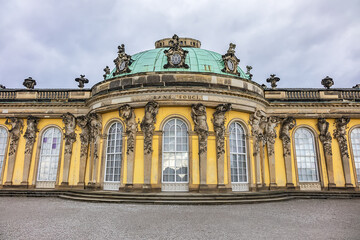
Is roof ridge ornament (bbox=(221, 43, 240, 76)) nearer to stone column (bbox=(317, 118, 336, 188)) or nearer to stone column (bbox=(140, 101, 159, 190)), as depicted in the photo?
stone column (bbox=(140, 101, 159, 190))

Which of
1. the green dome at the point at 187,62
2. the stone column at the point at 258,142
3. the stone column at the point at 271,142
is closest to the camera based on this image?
the stone column at the point at 258,142

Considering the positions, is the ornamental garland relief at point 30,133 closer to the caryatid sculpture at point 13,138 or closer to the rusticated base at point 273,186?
the caryatid sculpture at point 13,138

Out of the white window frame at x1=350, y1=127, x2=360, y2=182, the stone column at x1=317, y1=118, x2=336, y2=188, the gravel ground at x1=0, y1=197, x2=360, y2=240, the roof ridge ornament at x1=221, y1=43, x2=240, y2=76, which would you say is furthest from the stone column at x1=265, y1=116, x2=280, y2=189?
the gravel ground at x1=0, y1=197, x2=360, y2=240

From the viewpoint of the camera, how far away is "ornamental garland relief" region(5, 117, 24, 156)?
64.0 ft

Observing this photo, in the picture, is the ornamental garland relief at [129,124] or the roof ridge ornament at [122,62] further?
the roof ridge ornament at [122,62]

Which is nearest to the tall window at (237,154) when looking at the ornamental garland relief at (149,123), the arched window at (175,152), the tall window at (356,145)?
the arched window at (175,152)

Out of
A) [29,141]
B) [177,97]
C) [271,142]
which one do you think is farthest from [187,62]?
[29,141]

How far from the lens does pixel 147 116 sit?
52.7ft

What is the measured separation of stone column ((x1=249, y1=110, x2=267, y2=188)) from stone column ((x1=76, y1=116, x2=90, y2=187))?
12027 mm

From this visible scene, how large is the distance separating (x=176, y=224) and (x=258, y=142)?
11.1m

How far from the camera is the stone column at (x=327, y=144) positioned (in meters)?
18.6

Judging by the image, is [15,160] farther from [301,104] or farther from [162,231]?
[301,104]

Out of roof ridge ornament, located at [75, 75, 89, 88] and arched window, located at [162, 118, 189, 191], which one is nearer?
arched window, located at [162, 118, 189, 191]

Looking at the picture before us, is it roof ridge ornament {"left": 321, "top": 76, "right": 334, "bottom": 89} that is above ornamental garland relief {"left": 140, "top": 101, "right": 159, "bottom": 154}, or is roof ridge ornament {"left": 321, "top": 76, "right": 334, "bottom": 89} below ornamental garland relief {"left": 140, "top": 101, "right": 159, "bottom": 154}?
above
